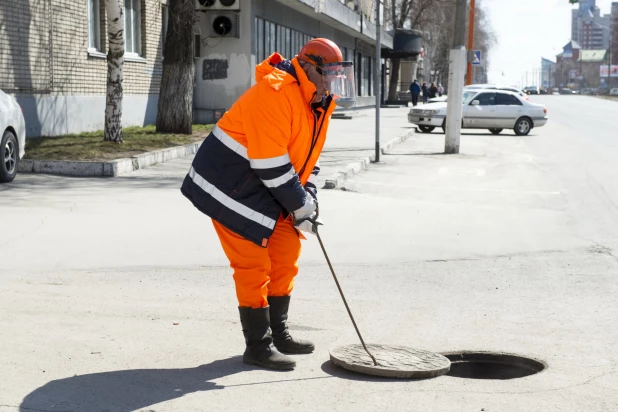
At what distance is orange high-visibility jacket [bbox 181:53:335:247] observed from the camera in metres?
4.55

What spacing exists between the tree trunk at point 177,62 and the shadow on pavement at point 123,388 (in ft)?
49.1

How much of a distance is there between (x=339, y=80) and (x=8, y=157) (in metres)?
8.37

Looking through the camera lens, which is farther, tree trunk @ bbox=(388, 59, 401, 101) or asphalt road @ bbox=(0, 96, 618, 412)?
tree trunk @ bbox=(388, 59, 401, 101)

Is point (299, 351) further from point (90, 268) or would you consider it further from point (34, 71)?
point (34, 71)

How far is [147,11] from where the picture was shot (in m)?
24.3

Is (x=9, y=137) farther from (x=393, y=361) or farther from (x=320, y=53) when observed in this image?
(x=393, y=361)

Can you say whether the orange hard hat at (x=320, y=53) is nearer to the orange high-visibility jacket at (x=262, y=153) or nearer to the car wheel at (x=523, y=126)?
the orange high-visibility jacket at (x=262, y=153)

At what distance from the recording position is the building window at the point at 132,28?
23.4 meters

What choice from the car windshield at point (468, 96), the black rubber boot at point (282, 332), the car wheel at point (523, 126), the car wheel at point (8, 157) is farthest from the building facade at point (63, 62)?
the black rubber boot at point (282, 332)

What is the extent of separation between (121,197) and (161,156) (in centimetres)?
465

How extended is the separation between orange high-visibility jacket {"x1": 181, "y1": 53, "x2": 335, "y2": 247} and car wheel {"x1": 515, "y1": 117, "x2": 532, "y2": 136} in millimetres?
25148

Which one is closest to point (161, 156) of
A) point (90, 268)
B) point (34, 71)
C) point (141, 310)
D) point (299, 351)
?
point (34, 71)

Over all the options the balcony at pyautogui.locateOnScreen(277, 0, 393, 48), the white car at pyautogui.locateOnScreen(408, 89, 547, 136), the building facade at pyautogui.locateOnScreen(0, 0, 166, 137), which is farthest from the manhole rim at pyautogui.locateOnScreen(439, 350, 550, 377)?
the white car at pyautogui.locateOnScreen(408, 89, 547, 136)

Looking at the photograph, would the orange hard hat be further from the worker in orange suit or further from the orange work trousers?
the orange work trousers
